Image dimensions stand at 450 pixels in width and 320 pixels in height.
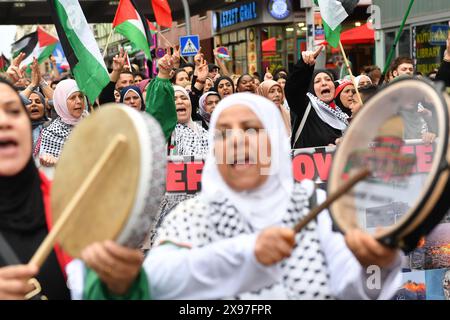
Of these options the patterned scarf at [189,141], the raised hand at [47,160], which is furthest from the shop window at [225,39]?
the raised hand at [47,160]

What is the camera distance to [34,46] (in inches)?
628

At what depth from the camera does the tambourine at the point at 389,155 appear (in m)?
2.12

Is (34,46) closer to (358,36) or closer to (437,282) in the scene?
(358,36)

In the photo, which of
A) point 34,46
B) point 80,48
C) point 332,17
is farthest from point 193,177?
point 34,46

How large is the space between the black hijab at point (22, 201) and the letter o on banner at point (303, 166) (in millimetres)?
3545

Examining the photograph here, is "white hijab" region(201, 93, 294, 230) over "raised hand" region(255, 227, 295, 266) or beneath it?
over

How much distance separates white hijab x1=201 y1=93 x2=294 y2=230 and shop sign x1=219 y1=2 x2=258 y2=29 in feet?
89.1

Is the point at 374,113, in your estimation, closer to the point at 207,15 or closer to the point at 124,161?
the point at 124,161

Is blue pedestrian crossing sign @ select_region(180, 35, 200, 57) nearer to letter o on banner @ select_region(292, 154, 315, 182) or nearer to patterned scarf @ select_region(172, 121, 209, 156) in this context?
patterned scarf @ select_region(172, 121, 209, 156)

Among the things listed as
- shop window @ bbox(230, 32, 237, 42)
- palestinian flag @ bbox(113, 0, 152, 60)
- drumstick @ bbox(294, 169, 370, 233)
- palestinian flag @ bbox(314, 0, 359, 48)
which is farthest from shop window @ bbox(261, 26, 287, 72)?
drumstick @ bbox(294, 169, 370, 233)

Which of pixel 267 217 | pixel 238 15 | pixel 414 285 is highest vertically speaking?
pixel 238 15

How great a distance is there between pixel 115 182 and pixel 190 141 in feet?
15.7

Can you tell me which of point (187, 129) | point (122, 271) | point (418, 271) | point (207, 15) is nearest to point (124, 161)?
point (122, 271)

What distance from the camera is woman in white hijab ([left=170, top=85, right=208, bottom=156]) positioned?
6812 mm
